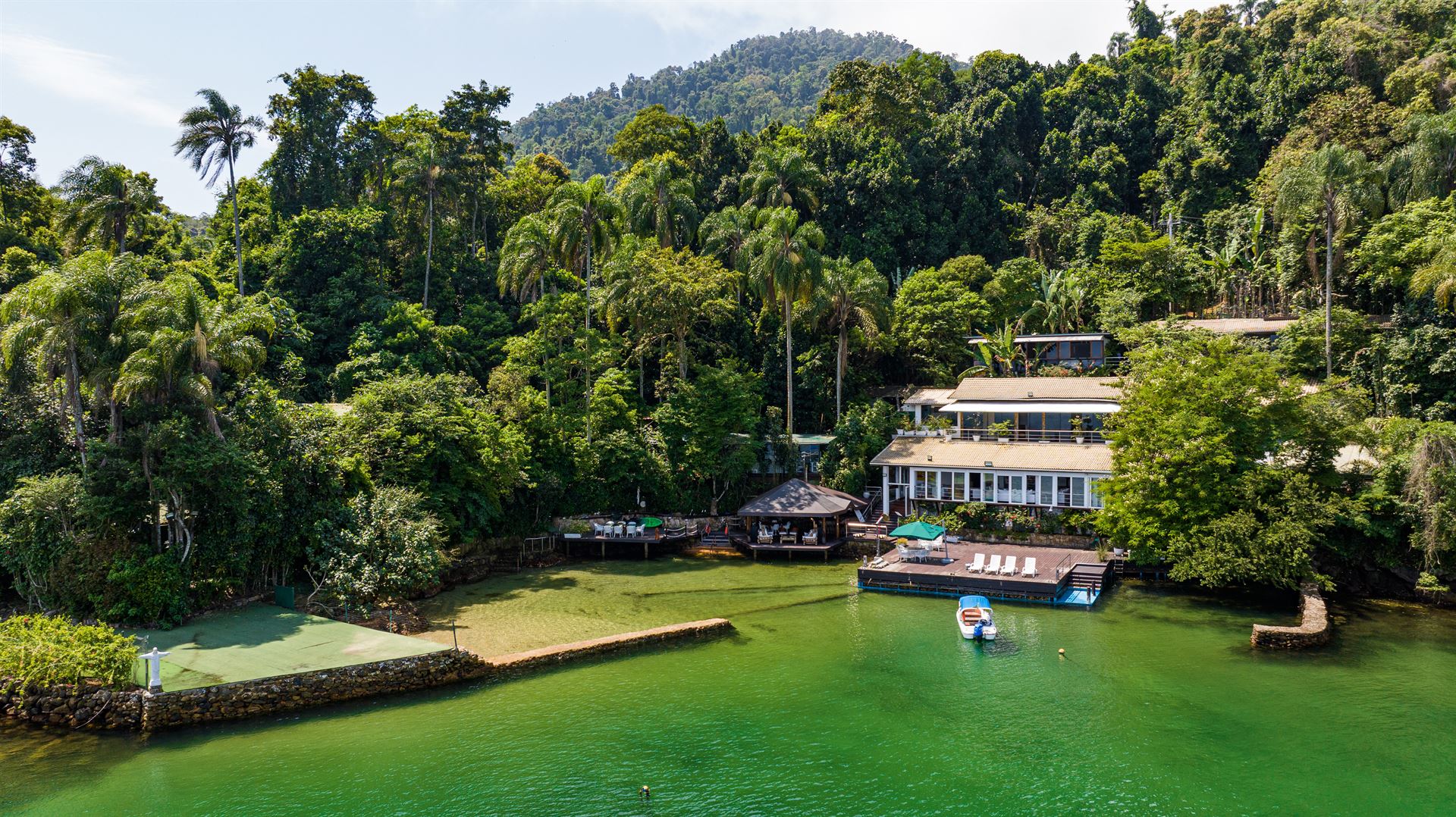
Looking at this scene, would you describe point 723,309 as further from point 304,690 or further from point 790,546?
point 304,690

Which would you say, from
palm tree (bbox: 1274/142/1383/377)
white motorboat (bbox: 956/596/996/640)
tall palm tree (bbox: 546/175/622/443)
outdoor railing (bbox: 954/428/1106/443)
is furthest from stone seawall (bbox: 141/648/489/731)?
palm tree (bbox: 1274/142/1383/377)

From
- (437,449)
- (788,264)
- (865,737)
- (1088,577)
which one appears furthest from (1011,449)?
(437,449)

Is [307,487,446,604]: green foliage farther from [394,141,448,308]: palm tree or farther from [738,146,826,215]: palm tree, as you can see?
[738,146,826,215]: palm tree

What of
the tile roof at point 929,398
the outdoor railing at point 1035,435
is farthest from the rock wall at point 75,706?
the tile roof at point 929,398

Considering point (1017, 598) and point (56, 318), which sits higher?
point (56, 318)

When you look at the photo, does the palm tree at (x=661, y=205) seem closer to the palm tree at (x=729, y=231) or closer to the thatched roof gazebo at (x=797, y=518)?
the palm tree at (x=729, y=231)

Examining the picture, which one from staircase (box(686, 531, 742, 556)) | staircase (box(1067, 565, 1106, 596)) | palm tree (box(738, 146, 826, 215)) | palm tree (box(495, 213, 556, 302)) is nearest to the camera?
staircase (box(1067, 565, 1106, 596))
